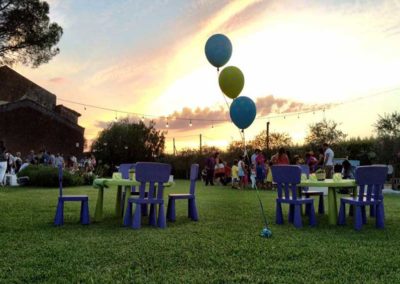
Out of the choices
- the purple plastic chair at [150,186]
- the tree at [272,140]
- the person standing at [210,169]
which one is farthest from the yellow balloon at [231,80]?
the tree at [272,140]

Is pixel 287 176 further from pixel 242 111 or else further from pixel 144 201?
pixel 144 201

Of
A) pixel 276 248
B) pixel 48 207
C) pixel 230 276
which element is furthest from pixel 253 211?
pixel 230 276

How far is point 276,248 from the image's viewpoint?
4879 mm

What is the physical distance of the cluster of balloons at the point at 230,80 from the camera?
6.81 m

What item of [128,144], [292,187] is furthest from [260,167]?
[128,144]

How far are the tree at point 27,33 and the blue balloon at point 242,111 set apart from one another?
1710cm

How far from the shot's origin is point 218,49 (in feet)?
22.3

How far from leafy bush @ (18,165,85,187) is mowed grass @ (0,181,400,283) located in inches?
438

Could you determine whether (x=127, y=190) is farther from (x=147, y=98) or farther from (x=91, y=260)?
(x=147, y=98)

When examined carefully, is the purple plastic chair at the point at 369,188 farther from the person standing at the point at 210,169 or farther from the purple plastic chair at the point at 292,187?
the person standing at the point at 210,169

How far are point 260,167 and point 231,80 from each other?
36.7 ft

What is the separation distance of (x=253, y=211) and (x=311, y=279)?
16.4 feet

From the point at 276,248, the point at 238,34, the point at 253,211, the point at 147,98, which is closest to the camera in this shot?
the point at 276,248

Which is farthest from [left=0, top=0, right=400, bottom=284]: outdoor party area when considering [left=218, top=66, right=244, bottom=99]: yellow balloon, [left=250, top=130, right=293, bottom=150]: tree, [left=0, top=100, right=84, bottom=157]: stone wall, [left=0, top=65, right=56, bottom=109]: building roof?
[left=0, top=65, right=56, bottom=109]: building roof
